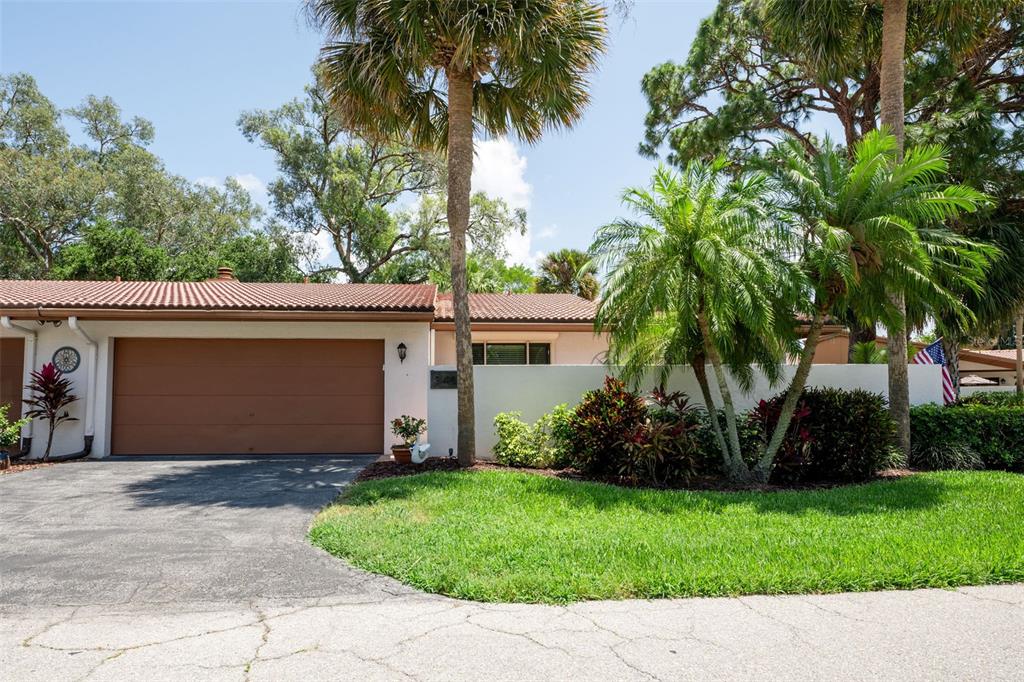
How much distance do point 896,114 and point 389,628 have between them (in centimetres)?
1109

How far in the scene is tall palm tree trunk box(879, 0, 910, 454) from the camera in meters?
10.2

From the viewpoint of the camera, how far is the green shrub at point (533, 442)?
10.1 m

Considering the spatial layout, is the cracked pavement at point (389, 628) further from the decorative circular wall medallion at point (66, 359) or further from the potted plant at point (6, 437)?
the decorative circular wall medallion at point (66, 359)

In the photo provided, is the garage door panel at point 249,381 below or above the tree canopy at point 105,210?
below

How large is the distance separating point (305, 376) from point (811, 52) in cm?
1184

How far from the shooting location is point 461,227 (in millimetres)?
10062

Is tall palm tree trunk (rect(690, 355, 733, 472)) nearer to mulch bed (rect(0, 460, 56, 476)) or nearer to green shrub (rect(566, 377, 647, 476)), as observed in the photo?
green shrub (rect(566, 377, 647, 476))

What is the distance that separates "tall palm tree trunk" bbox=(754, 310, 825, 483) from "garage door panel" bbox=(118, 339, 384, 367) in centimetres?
729

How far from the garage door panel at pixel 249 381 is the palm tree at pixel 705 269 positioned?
5.65m

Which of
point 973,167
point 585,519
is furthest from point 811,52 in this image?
point 585,519

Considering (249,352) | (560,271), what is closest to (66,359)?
(249,352)

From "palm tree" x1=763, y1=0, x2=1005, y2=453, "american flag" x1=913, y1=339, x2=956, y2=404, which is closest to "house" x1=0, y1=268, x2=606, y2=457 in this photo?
"palm tree" x1=763, y1=0, x2=1005, y2=453

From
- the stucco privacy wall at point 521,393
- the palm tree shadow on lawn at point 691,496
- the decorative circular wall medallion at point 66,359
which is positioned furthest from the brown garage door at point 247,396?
the palm tree shadow on lawn at point 691,496

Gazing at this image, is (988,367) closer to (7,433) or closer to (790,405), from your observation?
(790,405)
